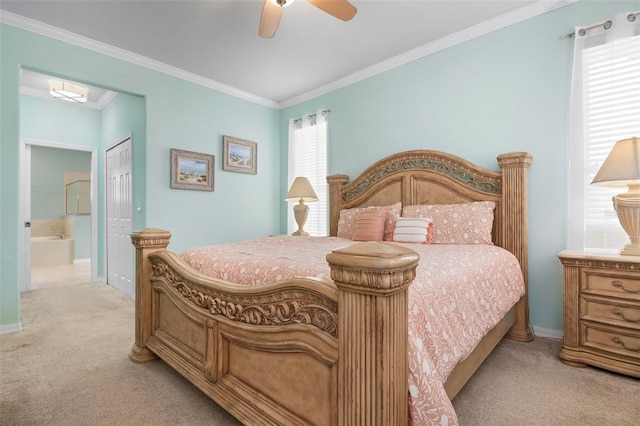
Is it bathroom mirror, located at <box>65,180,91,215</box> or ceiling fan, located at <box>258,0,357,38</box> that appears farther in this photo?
bathroom mirror, located at <box>65,180,91,215</box>

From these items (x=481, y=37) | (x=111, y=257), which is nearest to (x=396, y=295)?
(x=481, y=37)

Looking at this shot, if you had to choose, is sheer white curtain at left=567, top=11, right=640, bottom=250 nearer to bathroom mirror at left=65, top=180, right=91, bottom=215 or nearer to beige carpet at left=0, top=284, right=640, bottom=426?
beige carpet at left=0, top=284, right=640, bottom=426

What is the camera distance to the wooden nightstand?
71.2 inches

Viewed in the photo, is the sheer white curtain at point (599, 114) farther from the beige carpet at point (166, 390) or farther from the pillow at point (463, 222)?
the beige carpet at point (166, 390)

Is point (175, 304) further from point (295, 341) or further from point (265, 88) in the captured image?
point (265, 88)

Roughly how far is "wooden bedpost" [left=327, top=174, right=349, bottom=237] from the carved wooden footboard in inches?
86.9

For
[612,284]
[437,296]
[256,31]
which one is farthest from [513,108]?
[256,31]

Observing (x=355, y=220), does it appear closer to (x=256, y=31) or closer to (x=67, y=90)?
(x=256, y=31)

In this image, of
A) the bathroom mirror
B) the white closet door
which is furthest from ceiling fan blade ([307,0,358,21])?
the bathroom mirror

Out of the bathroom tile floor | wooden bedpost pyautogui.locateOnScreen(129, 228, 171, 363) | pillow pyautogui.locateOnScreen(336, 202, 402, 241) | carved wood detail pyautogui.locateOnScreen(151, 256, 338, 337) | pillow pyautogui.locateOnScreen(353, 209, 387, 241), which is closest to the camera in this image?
carved wood detail pyautogui.locateOnScreen(151, 256, 338, 337)

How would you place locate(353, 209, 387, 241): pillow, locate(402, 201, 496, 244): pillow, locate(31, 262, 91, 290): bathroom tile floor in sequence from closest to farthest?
locate(402, 201, 496, 244): pillow < locate(353, 209, 387, 241): pillow < locate(31, 262, 91, 290): bathroom tile floor

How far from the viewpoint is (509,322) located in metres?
2.27

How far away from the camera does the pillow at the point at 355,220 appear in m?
3.03

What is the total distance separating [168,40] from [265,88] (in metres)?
1.43
